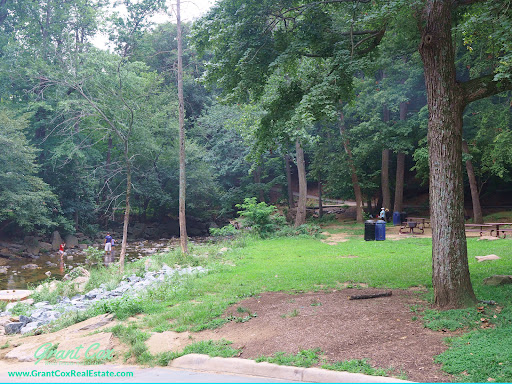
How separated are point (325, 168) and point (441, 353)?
80.9 ft

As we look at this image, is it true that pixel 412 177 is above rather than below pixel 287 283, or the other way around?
above

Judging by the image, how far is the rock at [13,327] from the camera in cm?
886

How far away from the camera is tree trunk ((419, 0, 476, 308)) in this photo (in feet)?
21.9

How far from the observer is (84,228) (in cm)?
3247

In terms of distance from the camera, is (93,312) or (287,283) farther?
(287,283)

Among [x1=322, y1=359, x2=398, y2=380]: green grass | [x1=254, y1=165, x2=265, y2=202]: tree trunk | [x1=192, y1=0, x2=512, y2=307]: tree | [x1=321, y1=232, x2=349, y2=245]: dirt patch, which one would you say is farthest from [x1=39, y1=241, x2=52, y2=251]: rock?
[x1=322, y1=359, x2=398, y2=380]: green grass

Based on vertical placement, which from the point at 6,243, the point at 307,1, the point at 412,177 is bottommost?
the point at 6,243

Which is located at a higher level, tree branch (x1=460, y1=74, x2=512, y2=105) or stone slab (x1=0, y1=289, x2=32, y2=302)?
tree branch (x1=460, y1=74, x2=512, y2=105)

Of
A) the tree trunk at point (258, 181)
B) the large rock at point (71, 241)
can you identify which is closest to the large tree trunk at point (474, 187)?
the tree trunk at point (258, 181)

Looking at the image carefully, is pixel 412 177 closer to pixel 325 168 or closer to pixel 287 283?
pixel 325 168

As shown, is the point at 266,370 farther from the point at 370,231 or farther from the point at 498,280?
the point at 370,231

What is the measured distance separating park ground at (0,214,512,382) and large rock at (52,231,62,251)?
64.5 ft

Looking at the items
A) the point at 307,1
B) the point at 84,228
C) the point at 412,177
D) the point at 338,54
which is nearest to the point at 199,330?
the point at 338,54

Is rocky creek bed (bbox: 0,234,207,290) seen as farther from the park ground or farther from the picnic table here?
the picnic table
